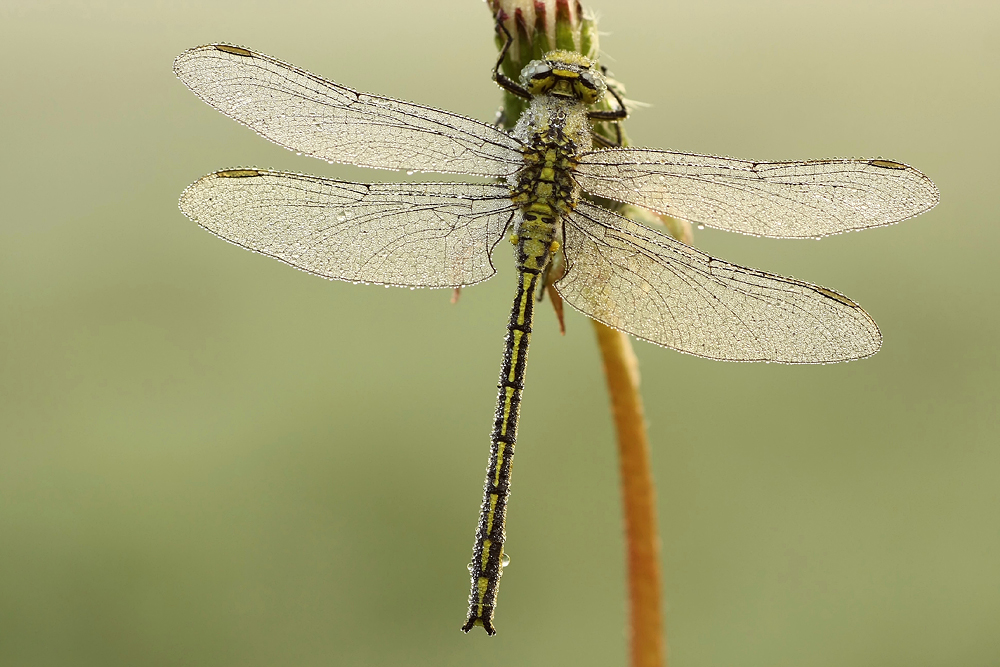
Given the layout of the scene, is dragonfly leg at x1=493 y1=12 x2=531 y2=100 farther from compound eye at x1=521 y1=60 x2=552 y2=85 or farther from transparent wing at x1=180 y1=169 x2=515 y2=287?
transparent wing at x1=180 y1=169 x2=515 y2=287

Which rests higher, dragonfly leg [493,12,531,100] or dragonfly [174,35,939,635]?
dragonfly leg [493,12,531,100]

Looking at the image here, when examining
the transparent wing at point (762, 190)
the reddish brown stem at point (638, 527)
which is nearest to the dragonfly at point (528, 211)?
the transparent wing at point (762, 190)

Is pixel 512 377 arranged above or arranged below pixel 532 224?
below

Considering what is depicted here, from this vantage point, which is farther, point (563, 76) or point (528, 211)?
point (528, 211)

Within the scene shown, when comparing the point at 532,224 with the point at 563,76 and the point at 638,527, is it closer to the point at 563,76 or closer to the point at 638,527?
the point at 563,76

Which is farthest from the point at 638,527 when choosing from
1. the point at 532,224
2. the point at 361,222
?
the point at 361,222

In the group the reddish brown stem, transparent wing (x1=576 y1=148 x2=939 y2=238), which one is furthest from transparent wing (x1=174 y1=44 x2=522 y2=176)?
the reddish brown stem

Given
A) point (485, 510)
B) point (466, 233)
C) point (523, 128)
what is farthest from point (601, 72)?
point (485, 510)

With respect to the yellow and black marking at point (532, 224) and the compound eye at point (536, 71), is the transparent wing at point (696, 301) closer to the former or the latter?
the yellow and black marking at point (532, 224)
